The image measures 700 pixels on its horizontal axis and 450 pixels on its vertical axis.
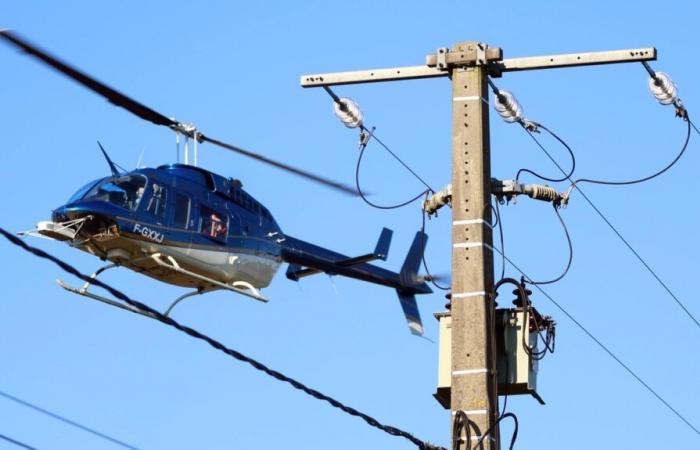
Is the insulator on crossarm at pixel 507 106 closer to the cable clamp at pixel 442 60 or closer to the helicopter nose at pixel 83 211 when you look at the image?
the cable clamp at pixel 442 60

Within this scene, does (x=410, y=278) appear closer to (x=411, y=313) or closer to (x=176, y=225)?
(x=411, y=313)

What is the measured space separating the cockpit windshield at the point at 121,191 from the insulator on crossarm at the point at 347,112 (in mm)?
3206

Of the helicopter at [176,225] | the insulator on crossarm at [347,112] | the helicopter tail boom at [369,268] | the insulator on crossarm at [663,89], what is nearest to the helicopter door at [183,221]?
the helicopter at [176,225]

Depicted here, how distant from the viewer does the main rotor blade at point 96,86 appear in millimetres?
13542

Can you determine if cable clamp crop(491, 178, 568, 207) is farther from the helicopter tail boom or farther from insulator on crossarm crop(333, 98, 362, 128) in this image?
the helicopter tail boom

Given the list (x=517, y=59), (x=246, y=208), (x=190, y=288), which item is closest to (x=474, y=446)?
(x=517, y=59)

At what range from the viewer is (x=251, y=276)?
17766mm

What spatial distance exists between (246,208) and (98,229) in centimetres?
278

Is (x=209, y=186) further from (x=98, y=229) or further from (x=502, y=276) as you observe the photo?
(x=502, y=276)

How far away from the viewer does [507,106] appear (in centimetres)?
1413

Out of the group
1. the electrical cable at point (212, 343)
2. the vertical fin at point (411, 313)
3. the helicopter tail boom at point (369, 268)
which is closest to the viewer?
the electrical cable at point (212, 343)

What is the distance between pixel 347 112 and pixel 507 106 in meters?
1.78

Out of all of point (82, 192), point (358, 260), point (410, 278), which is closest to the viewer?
point (82, 192)

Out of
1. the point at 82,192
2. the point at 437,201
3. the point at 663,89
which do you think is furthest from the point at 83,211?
the point at 663,89
